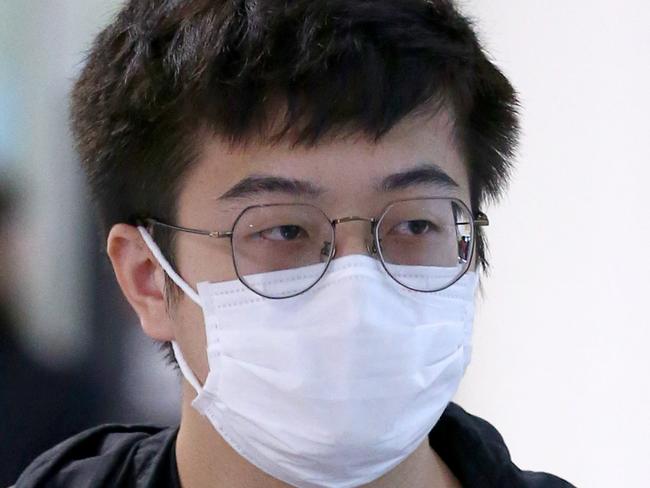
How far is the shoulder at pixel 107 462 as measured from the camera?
1.17 metres

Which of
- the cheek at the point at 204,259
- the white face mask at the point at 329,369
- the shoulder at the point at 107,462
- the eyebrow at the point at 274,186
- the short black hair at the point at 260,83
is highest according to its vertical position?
the short black hair at the point at 260,83

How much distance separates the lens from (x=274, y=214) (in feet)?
3.17

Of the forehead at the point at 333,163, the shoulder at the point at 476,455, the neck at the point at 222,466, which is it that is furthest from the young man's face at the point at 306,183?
the shoulder at the point at 476,455

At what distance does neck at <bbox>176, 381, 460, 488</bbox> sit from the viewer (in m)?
1.08

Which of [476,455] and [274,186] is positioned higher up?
[274,186]

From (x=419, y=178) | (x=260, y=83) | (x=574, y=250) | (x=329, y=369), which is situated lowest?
(x=329, y=369)

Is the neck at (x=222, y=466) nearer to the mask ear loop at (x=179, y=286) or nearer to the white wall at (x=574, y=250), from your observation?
the mask ear loop at (x=179, y=286)

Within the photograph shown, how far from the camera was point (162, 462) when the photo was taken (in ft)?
3.88

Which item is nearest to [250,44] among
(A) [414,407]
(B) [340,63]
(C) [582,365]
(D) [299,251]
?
(B) [340,63]

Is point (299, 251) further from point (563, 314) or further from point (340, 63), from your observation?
point (563, 314)

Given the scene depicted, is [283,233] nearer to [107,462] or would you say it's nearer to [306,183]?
[306,183]

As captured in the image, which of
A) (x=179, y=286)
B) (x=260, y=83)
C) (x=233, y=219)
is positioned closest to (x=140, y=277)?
(x=179, y=286)

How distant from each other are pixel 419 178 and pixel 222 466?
0.46m

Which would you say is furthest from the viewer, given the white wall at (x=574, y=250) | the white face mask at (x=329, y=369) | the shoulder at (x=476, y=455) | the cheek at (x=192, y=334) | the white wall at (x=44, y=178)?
the white wall at (x=44, y=178)
